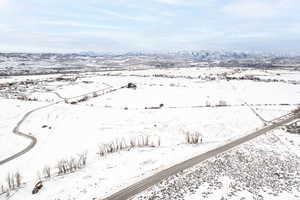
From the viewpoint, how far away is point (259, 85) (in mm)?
79500

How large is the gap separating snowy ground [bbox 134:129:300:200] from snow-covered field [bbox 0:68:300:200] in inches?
109

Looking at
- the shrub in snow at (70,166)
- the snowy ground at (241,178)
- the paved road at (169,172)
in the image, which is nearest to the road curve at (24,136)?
the shrub in snow at (70,166)

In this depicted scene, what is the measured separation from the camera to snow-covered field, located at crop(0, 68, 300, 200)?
2083 cm

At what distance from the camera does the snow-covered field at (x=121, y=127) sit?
20828mm

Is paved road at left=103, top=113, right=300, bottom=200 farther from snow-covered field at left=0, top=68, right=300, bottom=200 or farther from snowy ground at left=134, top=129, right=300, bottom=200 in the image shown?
snow-covered field at left=0, top=68, right=300, bottom=200

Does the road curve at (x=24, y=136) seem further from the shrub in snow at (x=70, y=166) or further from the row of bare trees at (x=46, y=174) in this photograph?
the shrub in snow at (x=70, y=166)

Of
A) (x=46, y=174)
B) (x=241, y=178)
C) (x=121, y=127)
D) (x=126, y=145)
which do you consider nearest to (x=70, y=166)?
(x=46, y=174)

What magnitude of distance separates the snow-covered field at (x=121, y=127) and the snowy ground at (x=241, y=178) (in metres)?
2.76

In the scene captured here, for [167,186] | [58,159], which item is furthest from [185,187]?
[58,159]

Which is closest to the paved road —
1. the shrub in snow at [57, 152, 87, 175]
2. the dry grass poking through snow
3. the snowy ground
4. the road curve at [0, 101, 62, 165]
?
the snowy ground

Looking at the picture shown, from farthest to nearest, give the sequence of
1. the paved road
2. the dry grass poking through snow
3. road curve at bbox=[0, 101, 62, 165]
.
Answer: road curve at bbox=[0, 101, 62, 165] < the dry grass poking through snow < the paved road

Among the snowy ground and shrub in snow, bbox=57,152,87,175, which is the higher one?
the snowy ground

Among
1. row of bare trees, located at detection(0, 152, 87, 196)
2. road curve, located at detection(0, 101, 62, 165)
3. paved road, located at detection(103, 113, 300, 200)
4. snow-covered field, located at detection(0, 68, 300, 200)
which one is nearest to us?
paved road, located at detection(103, 113, 300, 200)

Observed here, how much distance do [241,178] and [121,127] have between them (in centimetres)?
2170
